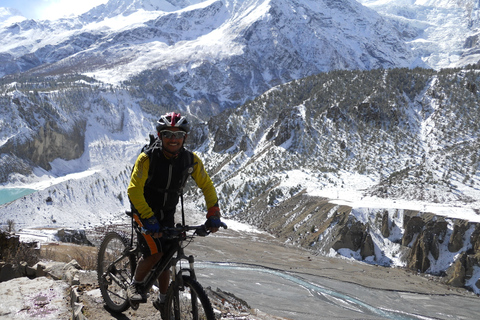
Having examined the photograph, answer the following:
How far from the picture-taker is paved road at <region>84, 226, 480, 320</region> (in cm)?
1595

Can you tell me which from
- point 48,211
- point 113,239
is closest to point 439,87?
point 48,211

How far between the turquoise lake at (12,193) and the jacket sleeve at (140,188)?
9343cm

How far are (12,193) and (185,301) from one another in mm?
99624

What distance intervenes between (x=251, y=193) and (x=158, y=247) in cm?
5634

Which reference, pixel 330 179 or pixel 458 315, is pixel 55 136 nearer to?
pixel 330 179

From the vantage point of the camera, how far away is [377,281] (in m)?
23.9

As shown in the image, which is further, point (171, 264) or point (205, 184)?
point (205, 184)

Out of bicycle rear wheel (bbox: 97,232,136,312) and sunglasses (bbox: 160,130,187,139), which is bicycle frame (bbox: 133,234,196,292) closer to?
bicycle rear wheel (bbox: 97,232,136,312)

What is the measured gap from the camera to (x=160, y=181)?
5.49 meters

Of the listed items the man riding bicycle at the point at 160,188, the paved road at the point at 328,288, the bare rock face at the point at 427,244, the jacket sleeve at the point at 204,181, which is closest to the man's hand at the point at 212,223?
the man riding bicycle at the point at 160,188

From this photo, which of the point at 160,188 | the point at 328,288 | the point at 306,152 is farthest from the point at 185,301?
the point at 306,152

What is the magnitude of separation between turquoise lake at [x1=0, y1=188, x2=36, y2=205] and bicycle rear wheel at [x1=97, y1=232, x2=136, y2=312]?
91.2 metres

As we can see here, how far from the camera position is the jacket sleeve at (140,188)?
5.15 metres

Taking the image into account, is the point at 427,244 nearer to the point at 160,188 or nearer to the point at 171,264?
the point at 171,264
